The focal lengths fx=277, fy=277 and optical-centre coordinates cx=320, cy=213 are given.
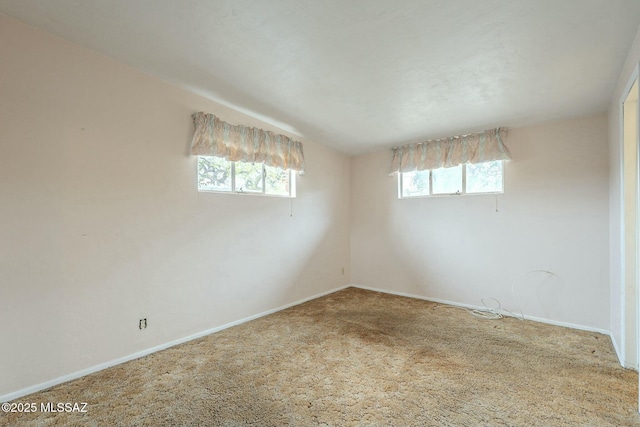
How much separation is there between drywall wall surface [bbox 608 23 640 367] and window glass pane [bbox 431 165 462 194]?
156 centimetres

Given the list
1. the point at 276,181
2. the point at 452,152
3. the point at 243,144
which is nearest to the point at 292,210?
the point at 276,181

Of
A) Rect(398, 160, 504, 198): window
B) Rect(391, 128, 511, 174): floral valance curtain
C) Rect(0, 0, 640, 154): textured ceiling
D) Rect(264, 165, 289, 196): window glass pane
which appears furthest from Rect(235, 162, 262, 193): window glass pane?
Rect(398, 160, 504, 198): window

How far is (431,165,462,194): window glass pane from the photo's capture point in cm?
411

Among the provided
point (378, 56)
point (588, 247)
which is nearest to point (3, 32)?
point (378, 56)

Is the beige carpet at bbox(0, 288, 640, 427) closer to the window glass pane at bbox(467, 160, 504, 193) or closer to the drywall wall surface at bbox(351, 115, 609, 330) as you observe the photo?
the drywall wall surface at bbox(351, 115, 609, 330)

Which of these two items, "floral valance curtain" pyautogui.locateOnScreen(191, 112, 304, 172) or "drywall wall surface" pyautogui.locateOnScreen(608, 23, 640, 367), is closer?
"drywall wall surface" pyautogui.locateOnScreen(608, 23, 640, 367)

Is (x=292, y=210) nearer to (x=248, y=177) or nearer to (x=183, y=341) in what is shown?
Answer: (x=248, y=177)

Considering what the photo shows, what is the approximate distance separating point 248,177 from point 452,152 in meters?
2.89

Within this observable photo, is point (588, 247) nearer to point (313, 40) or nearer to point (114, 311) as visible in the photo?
point (313, 40)

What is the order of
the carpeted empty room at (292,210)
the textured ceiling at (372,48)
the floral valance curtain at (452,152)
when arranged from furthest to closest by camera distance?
1. the floral valance curtain at (452,152)
2. the carpeted empty room at (292,210)
3. the textured ceiling at (372,48)

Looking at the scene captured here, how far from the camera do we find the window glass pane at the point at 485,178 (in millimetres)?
3770

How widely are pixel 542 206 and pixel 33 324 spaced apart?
16.9 feet

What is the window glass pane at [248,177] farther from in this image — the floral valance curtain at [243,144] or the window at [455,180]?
the window at [455,180]

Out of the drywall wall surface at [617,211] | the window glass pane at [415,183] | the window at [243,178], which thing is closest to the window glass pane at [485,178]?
the window glass pane at [415,183]
